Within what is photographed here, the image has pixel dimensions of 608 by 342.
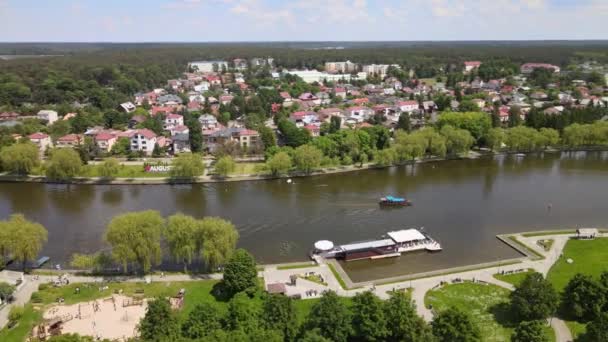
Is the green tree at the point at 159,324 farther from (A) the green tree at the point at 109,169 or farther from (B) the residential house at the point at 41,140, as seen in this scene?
(B) the residential house at the point at 41,140

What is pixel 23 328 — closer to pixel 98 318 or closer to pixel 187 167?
pixel 98 318

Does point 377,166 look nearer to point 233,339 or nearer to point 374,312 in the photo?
point 374,312

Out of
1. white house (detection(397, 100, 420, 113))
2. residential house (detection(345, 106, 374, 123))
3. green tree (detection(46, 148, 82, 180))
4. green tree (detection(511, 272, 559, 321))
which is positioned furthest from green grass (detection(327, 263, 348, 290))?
white house (detection(397, 100, 420, 113))

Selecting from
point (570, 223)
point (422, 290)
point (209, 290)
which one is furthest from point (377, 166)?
point (209, 290)

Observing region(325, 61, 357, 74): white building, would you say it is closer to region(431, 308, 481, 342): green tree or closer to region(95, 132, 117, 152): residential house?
region(95, 132, 117, 152): residential house

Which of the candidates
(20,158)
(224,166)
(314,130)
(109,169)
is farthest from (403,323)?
(314,130)

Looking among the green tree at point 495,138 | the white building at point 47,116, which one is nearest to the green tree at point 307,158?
the green tree at point 495,138

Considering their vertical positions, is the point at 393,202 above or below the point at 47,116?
below
